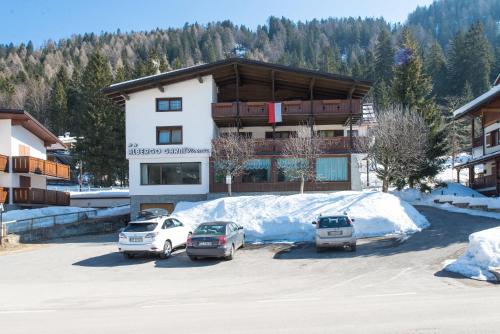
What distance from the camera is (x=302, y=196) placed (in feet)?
93.6

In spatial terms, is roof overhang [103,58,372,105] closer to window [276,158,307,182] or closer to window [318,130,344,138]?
window [318,130,344,138]

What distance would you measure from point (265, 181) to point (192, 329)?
83.6 ft

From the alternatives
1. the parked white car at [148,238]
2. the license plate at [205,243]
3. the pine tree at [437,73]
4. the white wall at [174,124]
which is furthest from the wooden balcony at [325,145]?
the pine tree at [437,73]

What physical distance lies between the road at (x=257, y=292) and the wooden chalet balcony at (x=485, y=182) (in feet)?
56.1

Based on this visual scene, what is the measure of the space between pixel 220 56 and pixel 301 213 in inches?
5271

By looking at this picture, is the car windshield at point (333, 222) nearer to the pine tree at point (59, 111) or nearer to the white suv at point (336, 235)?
the white suv at point (336, 235)

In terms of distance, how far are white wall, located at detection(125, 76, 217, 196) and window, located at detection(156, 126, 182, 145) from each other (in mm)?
282

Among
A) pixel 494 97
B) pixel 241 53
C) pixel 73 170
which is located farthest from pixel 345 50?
pixel 494 97

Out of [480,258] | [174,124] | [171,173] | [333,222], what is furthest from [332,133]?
[480,258]

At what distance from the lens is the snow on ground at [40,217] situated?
28.7m

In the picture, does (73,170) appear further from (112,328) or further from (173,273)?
(112,328)

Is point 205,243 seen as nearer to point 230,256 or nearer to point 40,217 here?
point 230,256

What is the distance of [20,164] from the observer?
3684 cm

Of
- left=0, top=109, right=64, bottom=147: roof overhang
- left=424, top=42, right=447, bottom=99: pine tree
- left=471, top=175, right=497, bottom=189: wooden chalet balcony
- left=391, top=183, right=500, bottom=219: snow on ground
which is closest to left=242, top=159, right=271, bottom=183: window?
left=391, top=183, right=500, bottom=219: snow on ground
